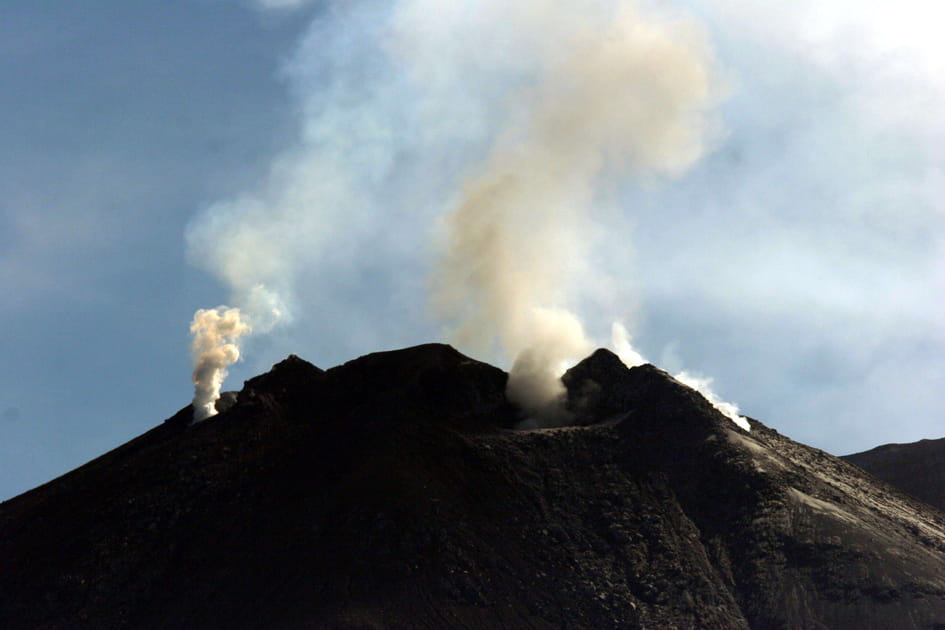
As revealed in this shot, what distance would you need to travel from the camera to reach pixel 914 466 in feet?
511

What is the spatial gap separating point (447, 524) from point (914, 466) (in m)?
83.3

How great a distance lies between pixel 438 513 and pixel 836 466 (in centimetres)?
5194

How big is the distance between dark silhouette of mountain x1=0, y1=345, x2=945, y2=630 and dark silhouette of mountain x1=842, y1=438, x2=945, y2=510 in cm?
2982

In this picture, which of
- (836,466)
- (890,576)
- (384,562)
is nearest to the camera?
(384,562)

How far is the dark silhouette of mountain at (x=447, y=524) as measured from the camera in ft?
307

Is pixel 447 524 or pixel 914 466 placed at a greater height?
pixel 914 466

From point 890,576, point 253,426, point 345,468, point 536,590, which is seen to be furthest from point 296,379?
point 890,576

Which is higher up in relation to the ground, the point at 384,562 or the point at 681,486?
the point at 681,486

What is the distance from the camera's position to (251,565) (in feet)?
314

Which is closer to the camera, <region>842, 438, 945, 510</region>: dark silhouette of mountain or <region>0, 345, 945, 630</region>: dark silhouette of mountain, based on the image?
<region>0, 345, 945, 630</region>: dark silhouette of mountain

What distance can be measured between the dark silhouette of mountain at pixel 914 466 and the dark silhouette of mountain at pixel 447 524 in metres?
29.8

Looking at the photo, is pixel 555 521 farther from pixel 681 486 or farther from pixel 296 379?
pixel 296 379

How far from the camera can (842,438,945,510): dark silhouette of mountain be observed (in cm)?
14900

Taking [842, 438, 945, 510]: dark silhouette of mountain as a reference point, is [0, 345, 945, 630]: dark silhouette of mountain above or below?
below
